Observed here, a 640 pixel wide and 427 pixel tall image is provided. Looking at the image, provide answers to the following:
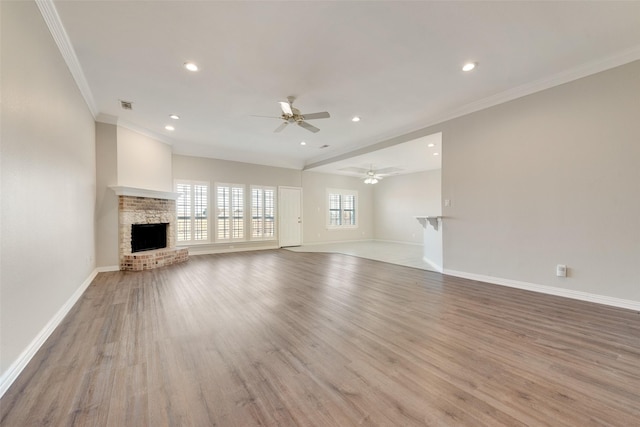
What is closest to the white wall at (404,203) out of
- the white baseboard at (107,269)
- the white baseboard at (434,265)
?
the white baseboard at (434,265)

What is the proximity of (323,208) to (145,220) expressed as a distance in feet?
19.8

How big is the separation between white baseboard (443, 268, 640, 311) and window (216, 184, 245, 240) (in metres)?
6.25

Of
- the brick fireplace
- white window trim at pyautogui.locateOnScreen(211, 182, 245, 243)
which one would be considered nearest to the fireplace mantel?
the brick fireplace

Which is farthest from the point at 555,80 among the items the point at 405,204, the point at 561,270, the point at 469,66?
the point at 405,204

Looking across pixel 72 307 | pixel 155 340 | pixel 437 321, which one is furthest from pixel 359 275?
pixel 72 307

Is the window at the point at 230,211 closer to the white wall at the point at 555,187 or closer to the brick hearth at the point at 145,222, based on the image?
the brick hearth at the point at 145,222

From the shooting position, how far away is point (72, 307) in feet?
10.4

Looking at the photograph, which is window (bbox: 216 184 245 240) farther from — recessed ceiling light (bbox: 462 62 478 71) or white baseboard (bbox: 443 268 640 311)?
recessed ceiling light (bbox: 462 62 478 71)

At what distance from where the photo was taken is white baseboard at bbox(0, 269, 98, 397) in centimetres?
169

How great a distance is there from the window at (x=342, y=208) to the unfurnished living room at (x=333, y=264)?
15.8 ft

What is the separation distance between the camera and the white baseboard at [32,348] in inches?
66.5

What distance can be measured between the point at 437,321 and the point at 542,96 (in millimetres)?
3626

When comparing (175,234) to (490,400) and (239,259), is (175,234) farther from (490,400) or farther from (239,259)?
(490,400)

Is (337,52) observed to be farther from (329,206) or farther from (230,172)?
(329,206)
